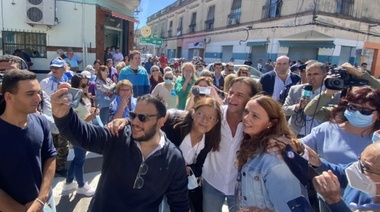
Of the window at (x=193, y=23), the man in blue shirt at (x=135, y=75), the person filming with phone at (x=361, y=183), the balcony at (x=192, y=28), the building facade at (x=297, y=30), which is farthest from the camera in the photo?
the balcony at (x=192, y=28)

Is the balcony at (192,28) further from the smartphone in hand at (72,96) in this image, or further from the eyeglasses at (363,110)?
the smartphone in hand at (72,96)

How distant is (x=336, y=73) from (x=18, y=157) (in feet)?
9.31

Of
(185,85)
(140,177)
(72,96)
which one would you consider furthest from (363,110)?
(185,85)

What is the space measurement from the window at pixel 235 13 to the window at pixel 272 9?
3720 millimetres

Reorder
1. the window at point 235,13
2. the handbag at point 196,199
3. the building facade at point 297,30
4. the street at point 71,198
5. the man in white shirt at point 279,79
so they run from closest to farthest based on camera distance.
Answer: the handbag at point 196,199, the street at point 71,198, the man in white shirt at point 279,79, the building facade at point 297,30, the window at point 235,13

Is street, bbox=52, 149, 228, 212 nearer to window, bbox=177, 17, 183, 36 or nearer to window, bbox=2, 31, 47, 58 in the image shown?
window, bbox=2, 31, 47, 58

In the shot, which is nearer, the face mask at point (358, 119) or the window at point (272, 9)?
the face mask at point (358, 119)

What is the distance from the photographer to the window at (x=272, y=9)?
748 inches

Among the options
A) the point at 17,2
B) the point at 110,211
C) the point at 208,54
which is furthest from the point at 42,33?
the point at 208,54

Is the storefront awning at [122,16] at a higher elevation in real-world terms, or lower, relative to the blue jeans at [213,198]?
higher

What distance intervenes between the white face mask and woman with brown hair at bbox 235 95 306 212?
272 mm

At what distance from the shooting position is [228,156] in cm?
238

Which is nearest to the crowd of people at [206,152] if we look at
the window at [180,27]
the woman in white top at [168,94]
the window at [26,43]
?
the woman in white top at [168,94]

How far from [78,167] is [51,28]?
388 inches
